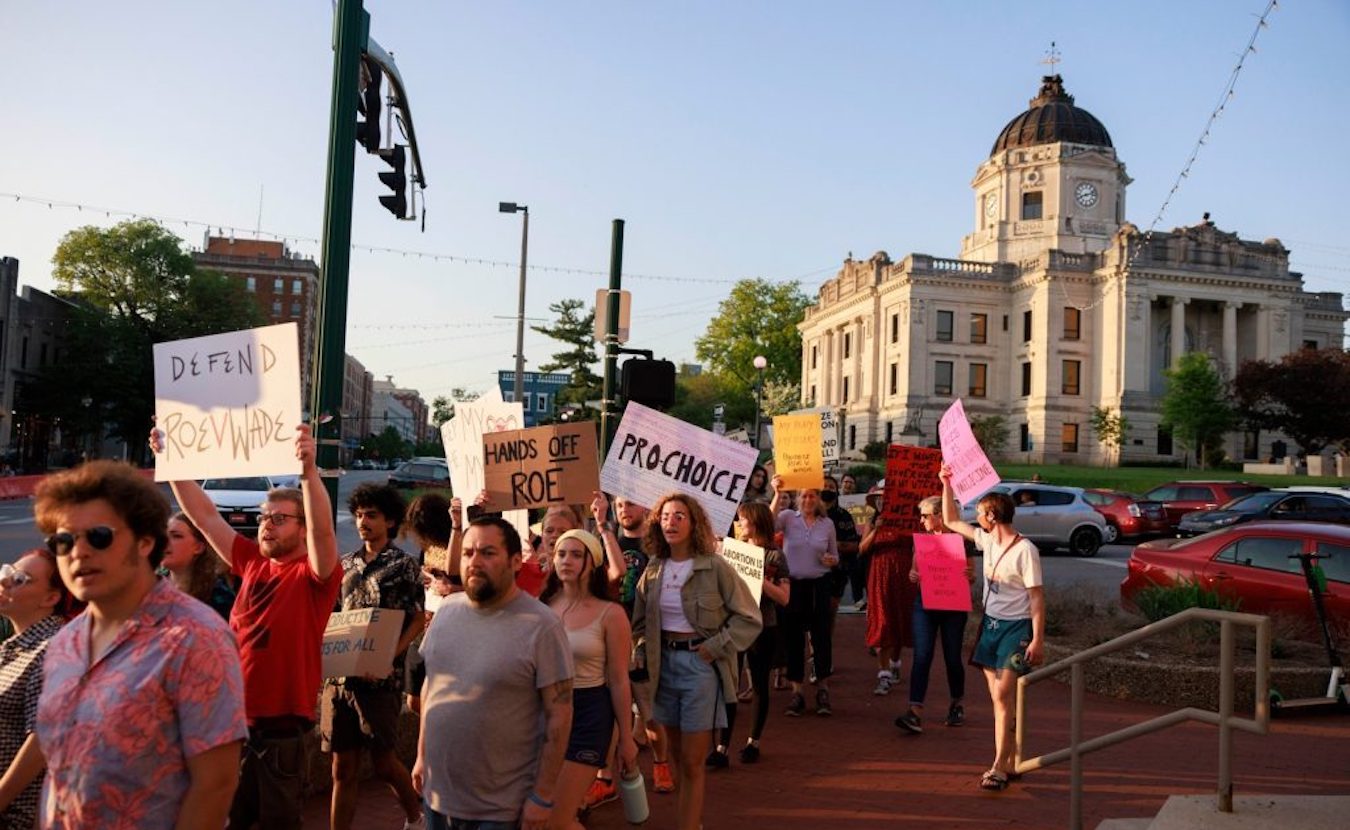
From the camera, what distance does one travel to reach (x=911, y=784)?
734 cm

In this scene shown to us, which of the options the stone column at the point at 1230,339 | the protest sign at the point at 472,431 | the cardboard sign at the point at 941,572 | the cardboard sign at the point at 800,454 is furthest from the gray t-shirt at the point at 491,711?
the stone column at the point at 1230,339

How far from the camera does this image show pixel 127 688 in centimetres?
271

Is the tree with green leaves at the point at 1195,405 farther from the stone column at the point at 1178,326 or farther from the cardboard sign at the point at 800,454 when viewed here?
the cardboard sign at the point at 800,454

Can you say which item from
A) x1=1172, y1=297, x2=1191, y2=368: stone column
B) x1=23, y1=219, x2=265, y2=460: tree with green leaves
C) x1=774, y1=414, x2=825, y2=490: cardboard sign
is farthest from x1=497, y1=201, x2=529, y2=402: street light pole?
x1=1172, y1=297, x2=1191, y2=368: stone column

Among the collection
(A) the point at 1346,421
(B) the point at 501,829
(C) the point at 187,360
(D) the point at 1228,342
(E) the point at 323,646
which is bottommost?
(B) the point at 501,829

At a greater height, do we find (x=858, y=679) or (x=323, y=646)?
(x=323, y=646)

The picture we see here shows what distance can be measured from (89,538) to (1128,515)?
28.9m

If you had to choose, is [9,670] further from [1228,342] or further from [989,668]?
[1228,342]

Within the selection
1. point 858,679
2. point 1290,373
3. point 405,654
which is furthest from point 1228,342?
point 405,654

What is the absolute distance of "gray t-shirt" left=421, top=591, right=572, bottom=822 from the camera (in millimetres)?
4047

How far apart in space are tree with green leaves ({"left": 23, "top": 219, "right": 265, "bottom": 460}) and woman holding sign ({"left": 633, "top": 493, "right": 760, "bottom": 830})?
62117 mm

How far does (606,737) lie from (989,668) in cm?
323

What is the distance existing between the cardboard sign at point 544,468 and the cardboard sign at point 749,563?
3.01 feet

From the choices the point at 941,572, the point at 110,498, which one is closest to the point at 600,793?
the point at 941,572
